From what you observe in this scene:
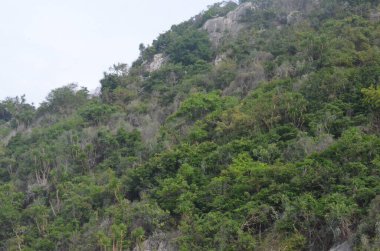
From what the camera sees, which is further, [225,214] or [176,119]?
[176,119]

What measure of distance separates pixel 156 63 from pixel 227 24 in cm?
827

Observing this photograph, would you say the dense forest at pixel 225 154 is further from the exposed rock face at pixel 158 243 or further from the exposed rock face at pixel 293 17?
the exposed rock face at pixel 293 17

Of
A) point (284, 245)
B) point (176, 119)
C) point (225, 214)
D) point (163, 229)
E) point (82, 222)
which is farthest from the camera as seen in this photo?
point (176, 119)

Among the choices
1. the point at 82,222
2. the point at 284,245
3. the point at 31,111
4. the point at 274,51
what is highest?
the point at 31,111

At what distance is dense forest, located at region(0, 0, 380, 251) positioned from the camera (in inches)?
763

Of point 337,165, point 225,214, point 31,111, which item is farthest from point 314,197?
point 31,111

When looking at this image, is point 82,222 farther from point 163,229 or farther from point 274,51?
point 274,51

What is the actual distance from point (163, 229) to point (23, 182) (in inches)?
581

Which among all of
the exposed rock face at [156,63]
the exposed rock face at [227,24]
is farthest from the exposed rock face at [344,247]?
the exposed rock face at [227,24]

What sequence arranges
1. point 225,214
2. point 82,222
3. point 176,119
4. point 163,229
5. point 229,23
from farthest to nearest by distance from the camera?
point 229,23 < point 176,119 < point 82,222 < point 163,229 < point 225,214

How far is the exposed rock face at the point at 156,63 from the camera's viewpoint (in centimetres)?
4911

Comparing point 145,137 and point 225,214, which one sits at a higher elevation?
point 145,137

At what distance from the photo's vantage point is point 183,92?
1518 inches

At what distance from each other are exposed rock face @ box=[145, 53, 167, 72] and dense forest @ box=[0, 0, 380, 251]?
13.5 feet
